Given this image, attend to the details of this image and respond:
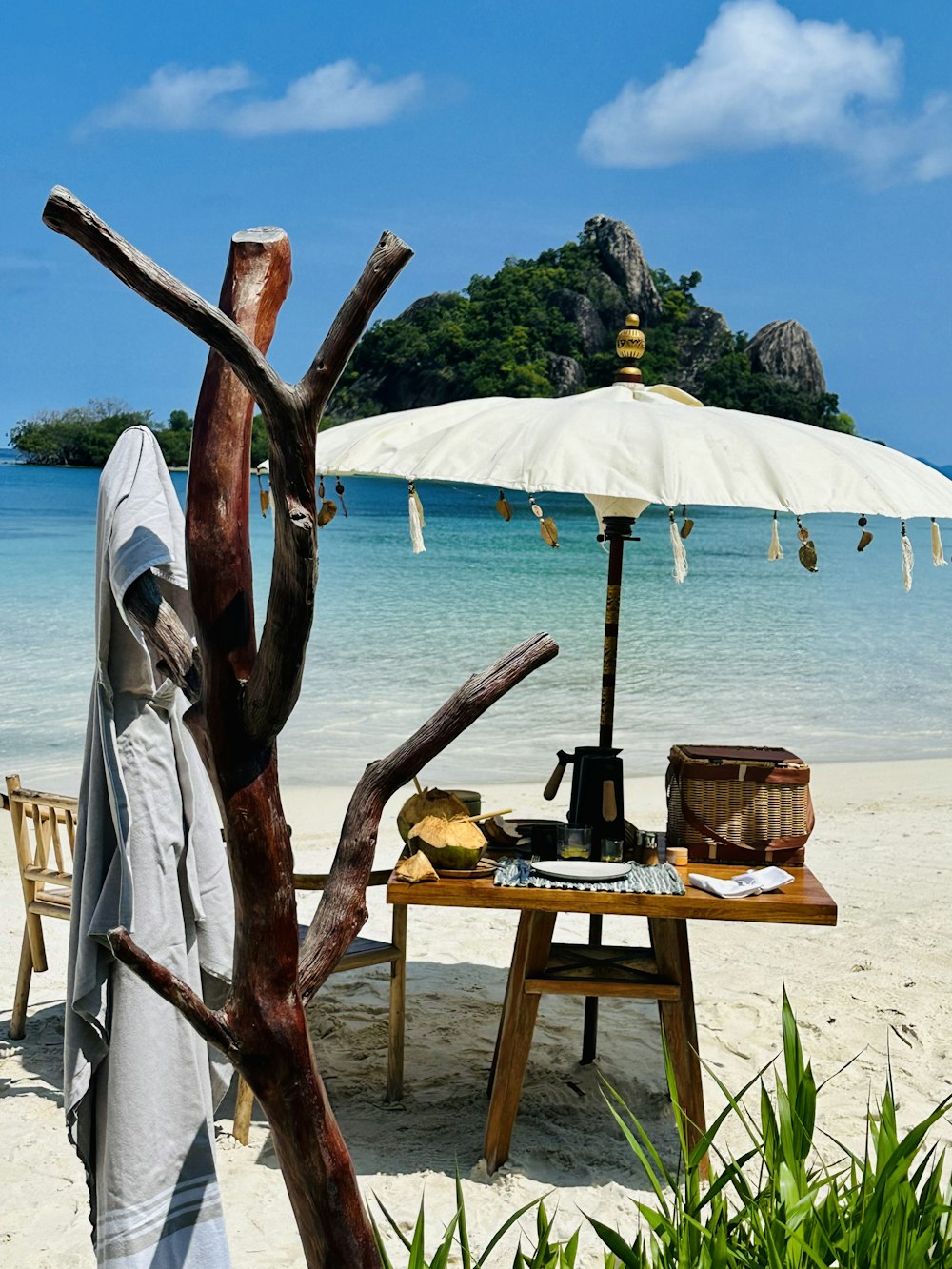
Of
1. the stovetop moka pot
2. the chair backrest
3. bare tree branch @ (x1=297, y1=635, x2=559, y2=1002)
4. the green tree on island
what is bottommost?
the chair backrest

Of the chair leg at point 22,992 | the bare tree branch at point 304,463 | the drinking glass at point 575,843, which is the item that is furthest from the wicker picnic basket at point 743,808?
the bare tree branch at point 304,463

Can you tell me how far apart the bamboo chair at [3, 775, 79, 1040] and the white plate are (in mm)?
Result: 1478

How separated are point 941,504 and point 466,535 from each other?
3536 cm

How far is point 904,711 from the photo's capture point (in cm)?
1358

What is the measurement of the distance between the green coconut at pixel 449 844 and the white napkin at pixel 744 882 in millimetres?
582

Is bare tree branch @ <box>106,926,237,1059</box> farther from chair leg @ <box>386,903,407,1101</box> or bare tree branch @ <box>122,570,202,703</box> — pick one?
chair leg @ <box>386,903,407,1101</box>

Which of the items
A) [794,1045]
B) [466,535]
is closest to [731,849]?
[794,1045]

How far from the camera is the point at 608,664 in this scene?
4.04m

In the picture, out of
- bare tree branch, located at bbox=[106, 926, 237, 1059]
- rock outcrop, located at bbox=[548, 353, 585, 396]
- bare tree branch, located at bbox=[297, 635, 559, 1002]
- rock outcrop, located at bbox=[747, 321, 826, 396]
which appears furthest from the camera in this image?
rock outcrop, located at bbox=[747, 321, 826, 396]

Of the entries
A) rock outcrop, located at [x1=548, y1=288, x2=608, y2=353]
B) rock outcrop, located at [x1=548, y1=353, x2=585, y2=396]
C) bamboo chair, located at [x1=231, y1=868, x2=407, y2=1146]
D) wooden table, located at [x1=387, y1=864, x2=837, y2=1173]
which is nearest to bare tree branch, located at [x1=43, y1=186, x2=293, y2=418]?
wooden table, located at [x1=387, y1=864, x2=837, y2=1173]

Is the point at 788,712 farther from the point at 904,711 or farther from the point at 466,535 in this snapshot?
the point at 466,535

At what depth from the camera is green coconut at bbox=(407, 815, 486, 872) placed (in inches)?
136

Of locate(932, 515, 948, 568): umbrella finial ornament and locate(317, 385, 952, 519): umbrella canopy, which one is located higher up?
locate(317, 385, 952, 519): umbrella canopy

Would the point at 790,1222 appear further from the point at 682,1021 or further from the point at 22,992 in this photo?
the point at 22,992
